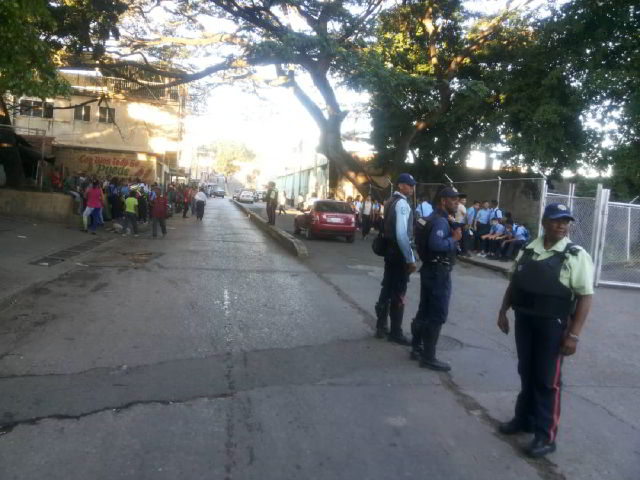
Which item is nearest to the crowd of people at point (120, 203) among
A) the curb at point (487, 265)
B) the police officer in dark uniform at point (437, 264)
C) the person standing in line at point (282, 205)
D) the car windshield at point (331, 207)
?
the car windshield at point (331, 207)

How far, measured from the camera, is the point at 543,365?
391 cm

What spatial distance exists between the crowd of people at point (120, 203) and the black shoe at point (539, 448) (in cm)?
1561

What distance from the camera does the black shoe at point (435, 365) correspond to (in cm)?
552

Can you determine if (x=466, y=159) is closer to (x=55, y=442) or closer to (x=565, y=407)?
(x=565, y=407)

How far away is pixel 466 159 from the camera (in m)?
26.8

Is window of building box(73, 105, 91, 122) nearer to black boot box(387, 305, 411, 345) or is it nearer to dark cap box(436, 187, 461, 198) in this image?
black boot box(387, 305, 411, 345)

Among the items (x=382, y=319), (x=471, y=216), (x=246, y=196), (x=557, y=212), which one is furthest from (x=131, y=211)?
(x=246, y=196)

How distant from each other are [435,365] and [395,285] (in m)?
1.14

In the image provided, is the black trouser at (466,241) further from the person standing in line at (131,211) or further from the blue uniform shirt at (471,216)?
the person standing in line at (131,211)

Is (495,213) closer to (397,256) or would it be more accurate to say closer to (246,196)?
(397,256)

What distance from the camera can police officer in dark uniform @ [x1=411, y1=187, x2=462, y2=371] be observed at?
215 inches

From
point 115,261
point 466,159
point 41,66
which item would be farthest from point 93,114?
point 41,66

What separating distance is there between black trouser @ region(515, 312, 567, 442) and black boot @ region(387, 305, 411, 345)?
2.41 metres

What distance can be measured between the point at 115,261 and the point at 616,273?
37.4 ft
